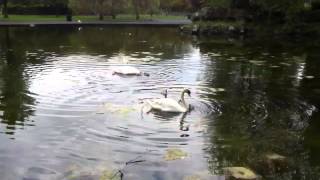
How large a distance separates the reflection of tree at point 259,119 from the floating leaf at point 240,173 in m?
0.32

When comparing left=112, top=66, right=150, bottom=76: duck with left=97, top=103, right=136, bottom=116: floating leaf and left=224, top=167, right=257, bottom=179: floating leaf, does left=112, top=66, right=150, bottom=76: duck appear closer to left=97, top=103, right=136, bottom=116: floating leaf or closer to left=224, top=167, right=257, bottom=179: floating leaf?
left=97, top=103, right=136, bottom=116: floating leaf

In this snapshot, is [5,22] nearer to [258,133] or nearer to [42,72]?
[42,72]

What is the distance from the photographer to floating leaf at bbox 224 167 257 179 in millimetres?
12029

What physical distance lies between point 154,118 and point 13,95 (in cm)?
651

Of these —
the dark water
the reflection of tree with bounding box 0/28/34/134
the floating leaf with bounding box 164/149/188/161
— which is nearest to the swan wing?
the dark water

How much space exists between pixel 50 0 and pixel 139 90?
65.0 meters

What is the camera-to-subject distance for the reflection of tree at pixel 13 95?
17.0 m

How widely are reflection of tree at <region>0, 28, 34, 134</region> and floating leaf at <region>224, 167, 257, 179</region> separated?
22.2 feet

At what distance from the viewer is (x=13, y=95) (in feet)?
66.5

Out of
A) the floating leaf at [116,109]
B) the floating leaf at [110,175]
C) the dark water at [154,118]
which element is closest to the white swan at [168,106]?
the dark water at [154,118]

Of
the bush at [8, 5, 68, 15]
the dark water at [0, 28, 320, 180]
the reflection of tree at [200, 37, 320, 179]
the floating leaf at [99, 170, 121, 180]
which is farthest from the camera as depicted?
the bush at [8, 5, 68, 15]

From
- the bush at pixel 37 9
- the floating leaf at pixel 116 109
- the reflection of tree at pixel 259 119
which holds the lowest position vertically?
the reflection of tree at pixel 259 119

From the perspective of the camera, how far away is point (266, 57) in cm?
3503

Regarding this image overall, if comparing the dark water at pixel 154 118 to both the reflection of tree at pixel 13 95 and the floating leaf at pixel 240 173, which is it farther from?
the floating leaf at pixel 240 173
